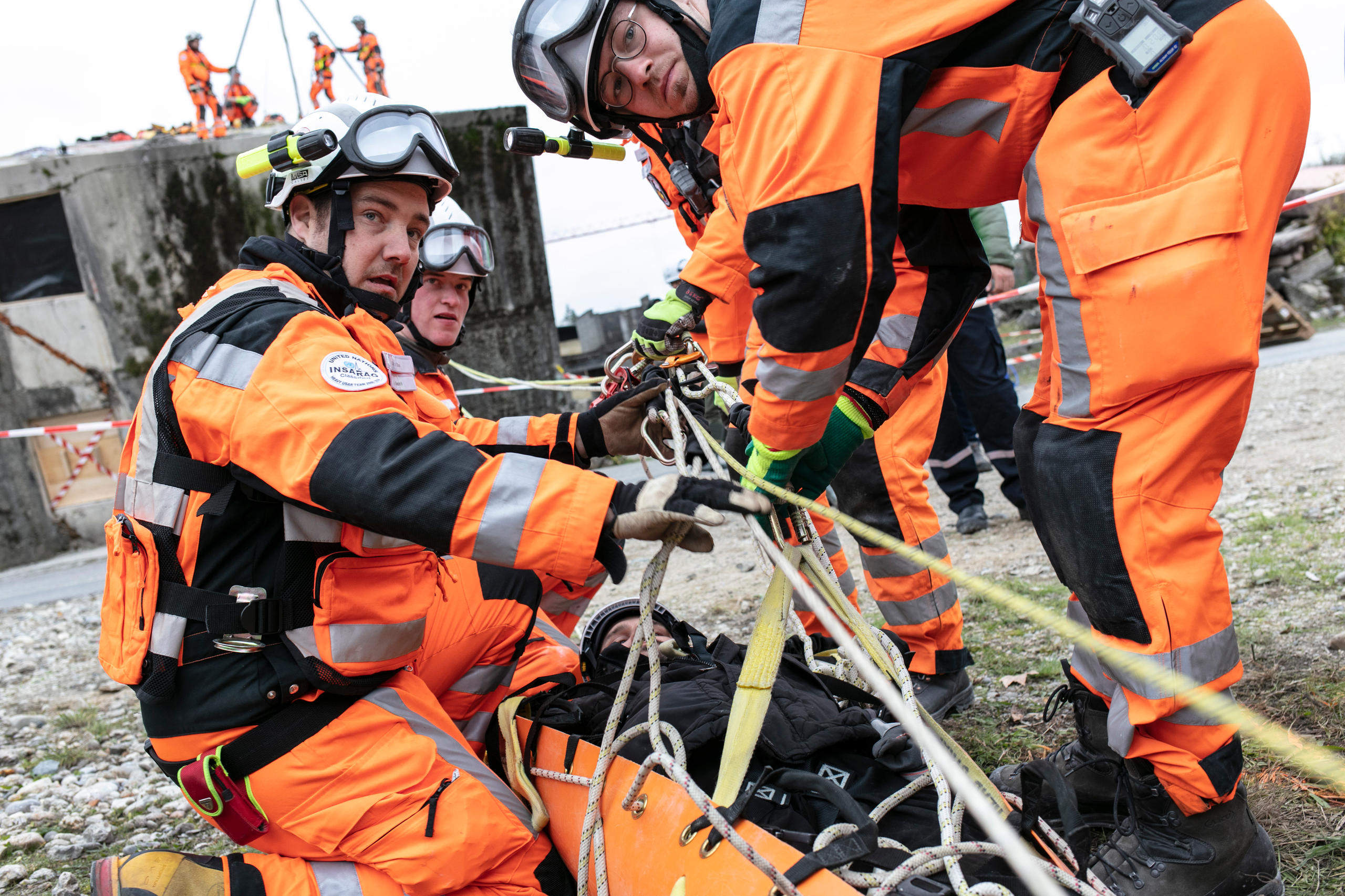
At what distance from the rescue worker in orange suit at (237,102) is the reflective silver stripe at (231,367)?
52.0 ft

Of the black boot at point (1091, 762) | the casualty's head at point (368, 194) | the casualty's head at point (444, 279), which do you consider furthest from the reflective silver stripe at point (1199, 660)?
the casualty's head at point (444, 279)

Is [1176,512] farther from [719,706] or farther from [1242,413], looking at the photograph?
[719,706]

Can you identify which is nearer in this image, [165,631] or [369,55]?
[165,631]

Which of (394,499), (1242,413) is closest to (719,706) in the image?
(394,499)

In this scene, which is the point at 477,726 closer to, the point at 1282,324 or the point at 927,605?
the point at 927,605

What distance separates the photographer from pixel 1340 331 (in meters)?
12.8

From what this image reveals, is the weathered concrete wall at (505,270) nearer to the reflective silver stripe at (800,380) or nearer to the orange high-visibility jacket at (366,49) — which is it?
the orange high-visibility jacket at (366,49)

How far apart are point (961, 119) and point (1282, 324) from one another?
44.7 feet

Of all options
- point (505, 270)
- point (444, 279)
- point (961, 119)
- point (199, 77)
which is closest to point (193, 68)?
point (199, 77)

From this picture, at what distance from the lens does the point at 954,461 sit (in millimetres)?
5129

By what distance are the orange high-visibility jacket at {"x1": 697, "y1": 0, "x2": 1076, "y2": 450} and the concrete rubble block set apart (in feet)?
58.7

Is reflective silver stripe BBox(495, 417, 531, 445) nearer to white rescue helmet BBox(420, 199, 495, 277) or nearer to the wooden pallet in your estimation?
white rescue helmet BBox(420, 199, 495, 277)

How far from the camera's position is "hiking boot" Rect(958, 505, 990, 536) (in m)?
5.09

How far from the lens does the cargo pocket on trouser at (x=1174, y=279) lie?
1461 millimetres
